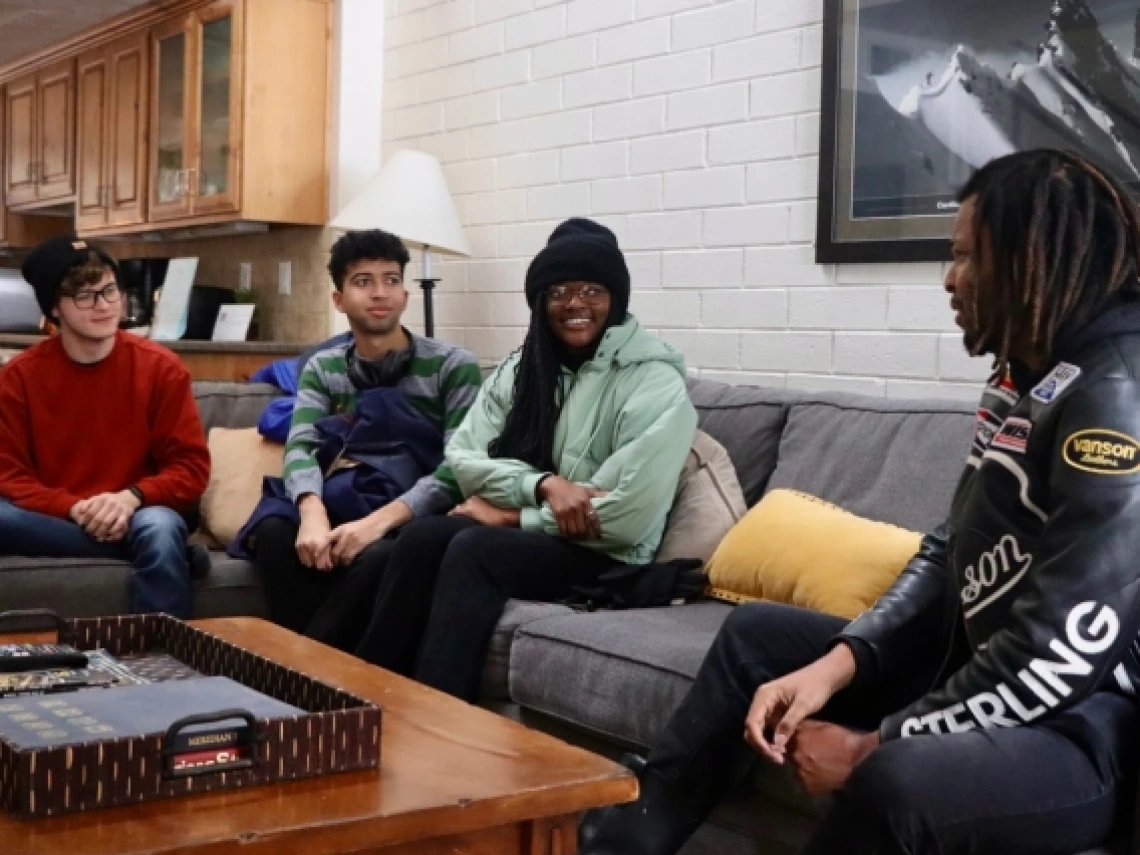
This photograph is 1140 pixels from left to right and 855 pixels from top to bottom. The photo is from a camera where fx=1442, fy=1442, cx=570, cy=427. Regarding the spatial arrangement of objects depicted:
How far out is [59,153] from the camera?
20.6 ft

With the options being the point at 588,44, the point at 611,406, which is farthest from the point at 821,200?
the point at 588,44

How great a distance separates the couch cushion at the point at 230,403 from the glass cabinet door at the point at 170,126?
159cm

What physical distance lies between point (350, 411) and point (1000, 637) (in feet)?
6.97

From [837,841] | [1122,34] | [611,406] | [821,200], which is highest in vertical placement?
[1122,34]

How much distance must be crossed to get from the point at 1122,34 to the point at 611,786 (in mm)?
1938

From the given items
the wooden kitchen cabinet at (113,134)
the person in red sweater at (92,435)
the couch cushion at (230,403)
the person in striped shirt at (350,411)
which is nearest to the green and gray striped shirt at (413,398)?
the person in striped shirt at (350,411)

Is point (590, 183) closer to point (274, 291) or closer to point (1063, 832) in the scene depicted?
point (274, 291)

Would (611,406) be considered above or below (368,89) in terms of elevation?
below

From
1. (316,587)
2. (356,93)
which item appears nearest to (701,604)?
(316,587)

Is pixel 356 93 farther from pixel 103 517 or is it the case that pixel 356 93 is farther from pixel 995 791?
pixel 995 791

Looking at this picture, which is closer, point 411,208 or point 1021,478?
point 1021,478

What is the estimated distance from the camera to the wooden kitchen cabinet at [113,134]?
5.57 metres

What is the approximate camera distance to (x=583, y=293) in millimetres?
3006

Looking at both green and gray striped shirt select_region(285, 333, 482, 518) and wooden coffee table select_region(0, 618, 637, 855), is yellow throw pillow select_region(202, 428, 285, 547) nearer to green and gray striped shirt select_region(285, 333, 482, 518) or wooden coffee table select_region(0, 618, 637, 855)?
green and gray striped shirt select_region(285, 333, 482, 518)
